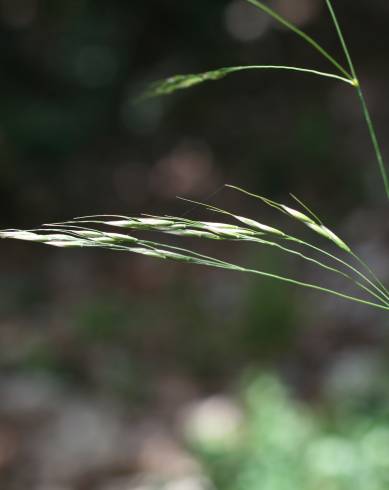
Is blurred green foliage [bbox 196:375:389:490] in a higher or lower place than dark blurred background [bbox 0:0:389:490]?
lower

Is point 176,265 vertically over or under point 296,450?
over

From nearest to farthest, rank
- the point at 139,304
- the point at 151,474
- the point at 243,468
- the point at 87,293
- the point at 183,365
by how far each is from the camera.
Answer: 1. the point at 243,468
2. the point at 151,474
3. the point at 183,365
4. the point at 139,304
5. the point at 87,293

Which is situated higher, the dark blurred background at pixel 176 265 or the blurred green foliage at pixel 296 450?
the dark blurred background at pixel 176 265

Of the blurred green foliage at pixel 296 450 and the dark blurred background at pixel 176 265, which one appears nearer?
the blurred green foliage at pixel 296 450

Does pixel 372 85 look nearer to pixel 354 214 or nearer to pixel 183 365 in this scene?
pixel 354 214

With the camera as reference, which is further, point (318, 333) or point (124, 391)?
point (318, 333)

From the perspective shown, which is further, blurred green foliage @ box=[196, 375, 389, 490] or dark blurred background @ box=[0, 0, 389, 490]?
dark blurred background @ box=[0, 0, 389, 490]

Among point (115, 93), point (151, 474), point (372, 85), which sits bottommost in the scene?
point (151, 474)

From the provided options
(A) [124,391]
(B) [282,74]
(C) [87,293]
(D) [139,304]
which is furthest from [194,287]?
(B) [282,74]
